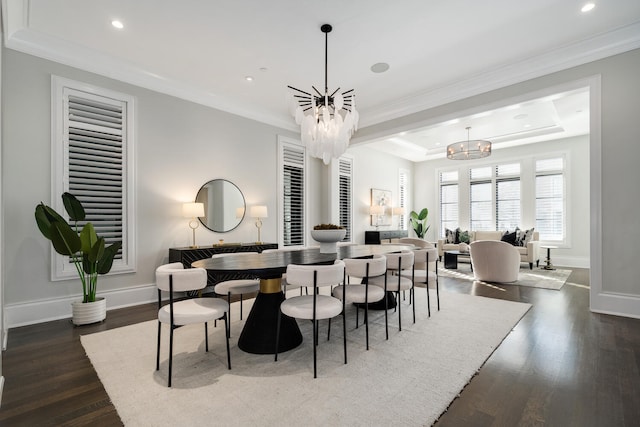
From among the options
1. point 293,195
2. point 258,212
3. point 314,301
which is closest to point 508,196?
point 293,195

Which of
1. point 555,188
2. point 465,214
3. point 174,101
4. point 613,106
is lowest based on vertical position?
point 465,214

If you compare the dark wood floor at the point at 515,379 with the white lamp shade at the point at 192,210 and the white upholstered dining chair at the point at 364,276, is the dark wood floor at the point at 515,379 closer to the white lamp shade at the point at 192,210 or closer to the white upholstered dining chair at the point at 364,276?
the white upholstered dining chair at the point at 364,276

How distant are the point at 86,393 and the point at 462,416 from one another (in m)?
2.36

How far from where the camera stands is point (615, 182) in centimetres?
359

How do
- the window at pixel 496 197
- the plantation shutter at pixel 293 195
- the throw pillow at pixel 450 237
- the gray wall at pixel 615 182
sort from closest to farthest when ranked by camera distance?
the gray wall at pixel 615 182 → the plantation shutter at pixel 293 195 → the window at pixel 496 197 → the throw pillow at pixel 450 237

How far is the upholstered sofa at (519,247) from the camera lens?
689cm

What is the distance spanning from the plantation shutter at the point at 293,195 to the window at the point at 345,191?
3.89 feet

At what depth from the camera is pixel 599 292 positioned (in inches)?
143

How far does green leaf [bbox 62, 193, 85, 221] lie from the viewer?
3.34 metres

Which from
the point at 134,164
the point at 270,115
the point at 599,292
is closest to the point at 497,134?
the point at 599,292

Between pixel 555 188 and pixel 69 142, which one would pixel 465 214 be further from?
pixel 69 142

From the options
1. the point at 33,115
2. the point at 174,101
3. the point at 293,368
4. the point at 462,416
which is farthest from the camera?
the point at 174,101

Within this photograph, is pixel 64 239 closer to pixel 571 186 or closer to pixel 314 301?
pixel 314 301

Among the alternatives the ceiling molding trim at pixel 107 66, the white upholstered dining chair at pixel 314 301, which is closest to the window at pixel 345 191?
the ceiling molding trim at pixel 107 66
